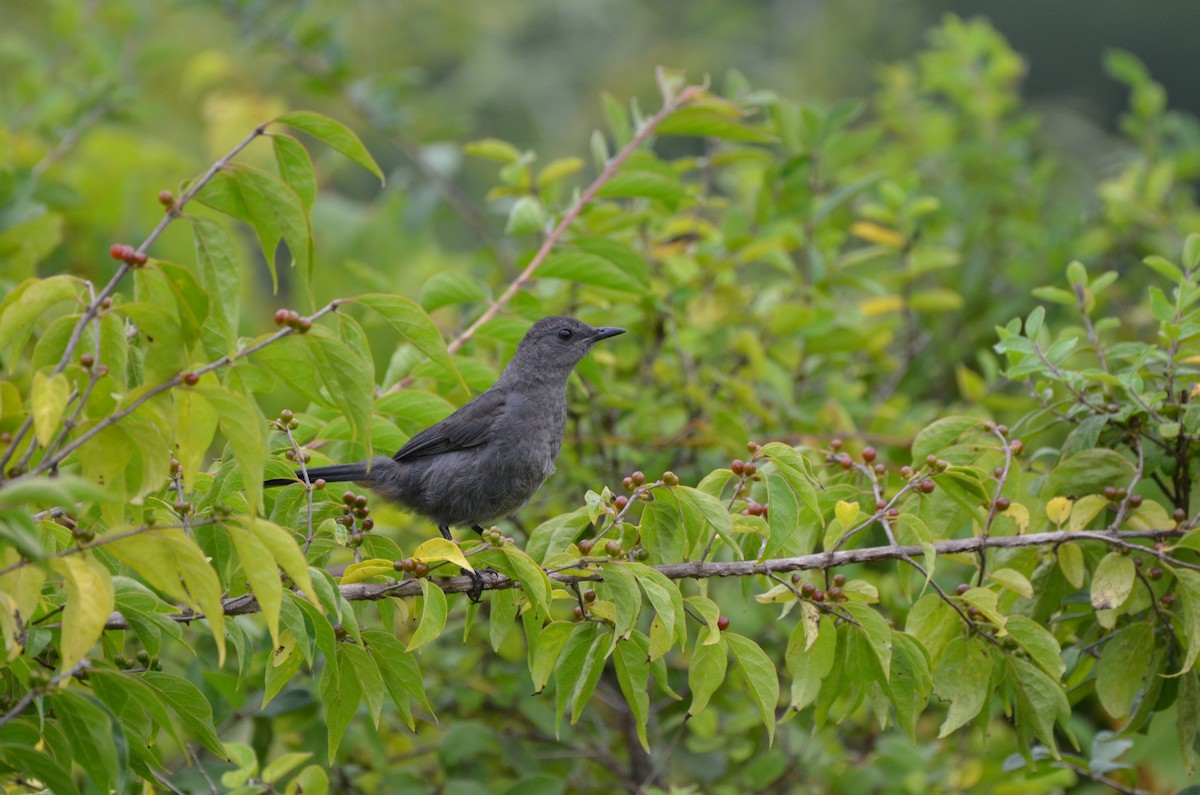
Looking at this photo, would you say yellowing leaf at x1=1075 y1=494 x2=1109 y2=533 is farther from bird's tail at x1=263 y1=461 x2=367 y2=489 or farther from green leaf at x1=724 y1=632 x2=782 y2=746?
bird's tail at x1=263 y1=461 x2=367 y2=489

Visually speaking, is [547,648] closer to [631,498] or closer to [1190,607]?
[631,498]

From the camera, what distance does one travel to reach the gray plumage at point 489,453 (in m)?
3.58

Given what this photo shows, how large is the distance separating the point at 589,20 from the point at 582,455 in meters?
10.3

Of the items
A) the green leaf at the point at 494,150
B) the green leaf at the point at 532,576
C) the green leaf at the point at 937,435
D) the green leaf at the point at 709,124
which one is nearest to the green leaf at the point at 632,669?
the green leaf at the point at 532,576

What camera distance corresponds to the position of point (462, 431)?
3615mm

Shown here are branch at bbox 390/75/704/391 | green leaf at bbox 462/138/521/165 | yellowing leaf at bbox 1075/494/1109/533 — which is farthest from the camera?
green leaf at bbox 462/138/521/165

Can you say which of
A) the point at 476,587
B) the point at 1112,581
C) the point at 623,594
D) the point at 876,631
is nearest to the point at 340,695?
the point at 476,587

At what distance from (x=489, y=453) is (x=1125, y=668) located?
6.23 feet

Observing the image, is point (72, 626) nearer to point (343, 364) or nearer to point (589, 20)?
point (343, 364)

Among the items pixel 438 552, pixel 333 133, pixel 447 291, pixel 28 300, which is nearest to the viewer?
pixel 28 300

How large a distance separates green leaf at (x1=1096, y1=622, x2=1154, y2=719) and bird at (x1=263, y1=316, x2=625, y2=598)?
173 cm

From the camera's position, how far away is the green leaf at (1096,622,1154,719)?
101 inches

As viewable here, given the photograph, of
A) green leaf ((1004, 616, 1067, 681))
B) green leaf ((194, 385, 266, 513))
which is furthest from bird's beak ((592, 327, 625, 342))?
green leaf ((194, 385, 266, 513))

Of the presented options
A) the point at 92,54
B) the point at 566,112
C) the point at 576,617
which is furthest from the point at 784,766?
the point at 566,112
